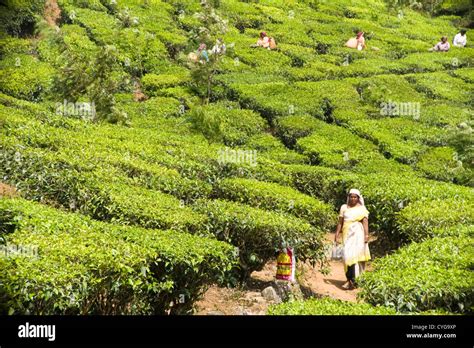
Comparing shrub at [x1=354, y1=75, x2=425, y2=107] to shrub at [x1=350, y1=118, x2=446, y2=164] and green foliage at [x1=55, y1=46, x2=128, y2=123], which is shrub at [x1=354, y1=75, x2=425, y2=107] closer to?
shrub at [x1=350, y1=118, x2=446, y2=164]

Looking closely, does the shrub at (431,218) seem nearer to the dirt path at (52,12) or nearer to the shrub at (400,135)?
the shrub at (400,135)

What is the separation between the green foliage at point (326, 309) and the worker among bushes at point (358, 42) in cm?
2393

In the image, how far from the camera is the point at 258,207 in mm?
13609

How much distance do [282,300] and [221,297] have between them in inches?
42.6

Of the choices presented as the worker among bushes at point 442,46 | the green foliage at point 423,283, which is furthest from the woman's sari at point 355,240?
the worker among bushes at point 442,46

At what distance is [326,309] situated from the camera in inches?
335

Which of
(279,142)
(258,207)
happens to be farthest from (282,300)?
(279,142)

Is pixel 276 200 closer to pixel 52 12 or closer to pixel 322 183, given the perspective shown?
pixel 322 183

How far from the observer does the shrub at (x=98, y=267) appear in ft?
24.0

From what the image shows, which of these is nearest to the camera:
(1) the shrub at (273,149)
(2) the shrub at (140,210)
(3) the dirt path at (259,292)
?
(2) the shrub at (140,210)

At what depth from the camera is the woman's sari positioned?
41.7ft

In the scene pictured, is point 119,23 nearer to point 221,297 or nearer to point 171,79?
point 171,79

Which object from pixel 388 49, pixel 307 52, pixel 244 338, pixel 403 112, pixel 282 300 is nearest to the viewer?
pixel 244 338

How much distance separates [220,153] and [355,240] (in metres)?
5.33
